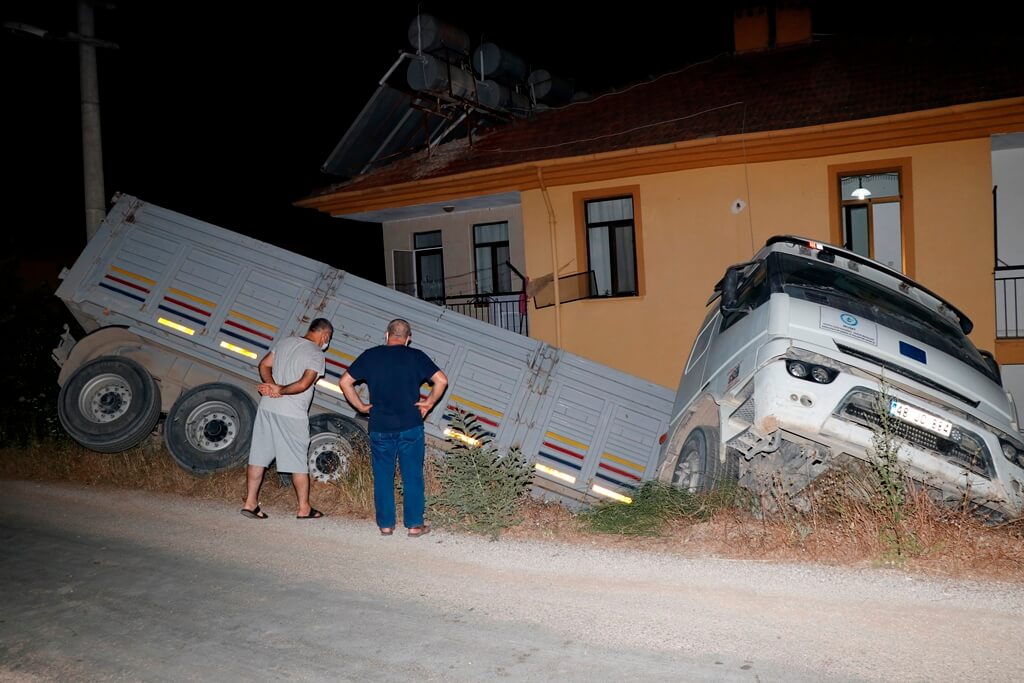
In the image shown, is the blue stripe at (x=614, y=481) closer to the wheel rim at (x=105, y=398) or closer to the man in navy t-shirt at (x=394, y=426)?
the man in navy t-shirt at (x=394, y=426)

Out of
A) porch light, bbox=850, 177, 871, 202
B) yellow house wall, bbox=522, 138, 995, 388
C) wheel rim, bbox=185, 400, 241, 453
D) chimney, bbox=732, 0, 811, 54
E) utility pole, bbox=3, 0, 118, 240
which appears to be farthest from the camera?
chimney, bbox=732, 0, 811, 54

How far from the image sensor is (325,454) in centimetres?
916

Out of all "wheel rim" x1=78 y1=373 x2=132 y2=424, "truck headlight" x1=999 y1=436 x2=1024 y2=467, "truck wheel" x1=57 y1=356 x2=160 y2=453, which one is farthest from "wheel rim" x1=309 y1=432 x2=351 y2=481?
"truck headlight" x1=999 y1=436 x2=1024 y2=467

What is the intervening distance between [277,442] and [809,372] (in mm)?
4348

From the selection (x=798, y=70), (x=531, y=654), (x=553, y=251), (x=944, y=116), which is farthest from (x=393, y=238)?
(x=531, y=654)

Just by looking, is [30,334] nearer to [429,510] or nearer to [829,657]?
[429,510]

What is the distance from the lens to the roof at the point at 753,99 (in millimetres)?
12242

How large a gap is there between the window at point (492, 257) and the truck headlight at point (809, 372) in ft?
36.3

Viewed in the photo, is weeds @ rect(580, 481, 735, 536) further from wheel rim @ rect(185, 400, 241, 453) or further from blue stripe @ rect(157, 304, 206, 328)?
blue stripe @ rect(157, 304, 206, 328)

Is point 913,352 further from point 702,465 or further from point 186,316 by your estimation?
point 186,316

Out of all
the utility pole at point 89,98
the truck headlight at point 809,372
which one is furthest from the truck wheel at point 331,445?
the utility pole at point 89,98

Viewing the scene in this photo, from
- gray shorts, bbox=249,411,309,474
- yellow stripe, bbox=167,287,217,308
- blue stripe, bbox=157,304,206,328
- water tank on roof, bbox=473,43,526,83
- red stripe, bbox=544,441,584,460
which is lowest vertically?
red stripe, bbox=544,441,584,460

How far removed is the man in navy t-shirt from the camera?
6.44 m

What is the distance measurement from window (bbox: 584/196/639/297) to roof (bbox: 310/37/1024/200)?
1.13 m
